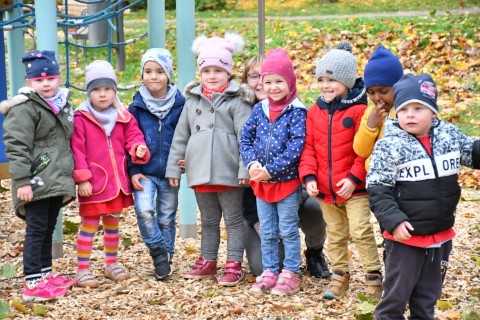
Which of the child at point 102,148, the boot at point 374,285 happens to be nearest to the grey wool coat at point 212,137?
the child at point 102,148

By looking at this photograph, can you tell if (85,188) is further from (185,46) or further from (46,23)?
(185,46)

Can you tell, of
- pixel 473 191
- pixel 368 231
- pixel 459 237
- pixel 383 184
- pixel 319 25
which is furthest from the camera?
pixel 319 25

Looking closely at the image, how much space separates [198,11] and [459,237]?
17030mm

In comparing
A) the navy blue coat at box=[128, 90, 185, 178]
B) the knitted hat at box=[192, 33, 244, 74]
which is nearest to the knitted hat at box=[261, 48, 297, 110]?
the knitted hat at box=[192, 33, 244, 74]

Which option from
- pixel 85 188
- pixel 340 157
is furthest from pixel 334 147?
pixel 85 188

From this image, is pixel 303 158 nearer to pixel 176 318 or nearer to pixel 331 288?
pixel 331 288

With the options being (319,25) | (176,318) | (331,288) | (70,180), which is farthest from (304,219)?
(319,25)

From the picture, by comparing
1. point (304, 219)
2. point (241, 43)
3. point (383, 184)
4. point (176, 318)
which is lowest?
point (176, 318)

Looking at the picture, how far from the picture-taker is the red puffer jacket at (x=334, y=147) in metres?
4.65

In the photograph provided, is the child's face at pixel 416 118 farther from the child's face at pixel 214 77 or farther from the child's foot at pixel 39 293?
the child's foot at pixel 39 293

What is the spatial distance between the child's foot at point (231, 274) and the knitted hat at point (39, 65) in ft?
5.10

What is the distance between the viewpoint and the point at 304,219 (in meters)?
5.34

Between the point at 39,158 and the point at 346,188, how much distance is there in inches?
68.6

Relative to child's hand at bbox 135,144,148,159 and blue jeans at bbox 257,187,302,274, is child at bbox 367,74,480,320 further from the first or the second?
child's hand at bbox 135,144,148,159
